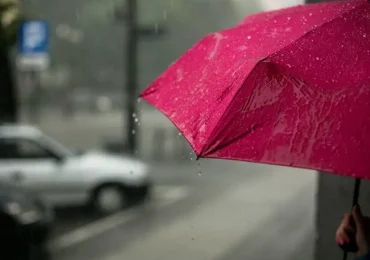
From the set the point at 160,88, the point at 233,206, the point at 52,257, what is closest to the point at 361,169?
the point at 160,88

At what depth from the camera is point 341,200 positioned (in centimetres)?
248

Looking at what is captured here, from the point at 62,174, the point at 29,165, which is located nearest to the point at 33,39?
the point at 29,165

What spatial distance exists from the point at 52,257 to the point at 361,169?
15.5 feet

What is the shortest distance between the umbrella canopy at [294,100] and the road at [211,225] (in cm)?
168

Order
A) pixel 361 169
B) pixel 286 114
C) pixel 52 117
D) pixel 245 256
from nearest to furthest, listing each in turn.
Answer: pixel 361 169
pixel 286 114
pixel 245 256
pixel 52 117

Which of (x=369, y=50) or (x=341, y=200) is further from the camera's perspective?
(x=341, y=200)

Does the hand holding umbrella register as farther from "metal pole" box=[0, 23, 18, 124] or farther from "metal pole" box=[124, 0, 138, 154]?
"metal pole" box=[0, 23, 18, 124]

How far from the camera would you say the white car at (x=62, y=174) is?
714 cm

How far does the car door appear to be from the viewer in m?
7.09

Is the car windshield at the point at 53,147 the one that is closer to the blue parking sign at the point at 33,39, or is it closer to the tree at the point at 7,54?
the blue parking sign at the point at 33,39

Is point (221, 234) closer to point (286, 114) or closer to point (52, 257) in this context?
point (52, 257)

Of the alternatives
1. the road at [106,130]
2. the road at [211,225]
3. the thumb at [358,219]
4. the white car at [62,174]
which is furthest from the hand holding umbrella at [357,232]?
the road at [106,130]

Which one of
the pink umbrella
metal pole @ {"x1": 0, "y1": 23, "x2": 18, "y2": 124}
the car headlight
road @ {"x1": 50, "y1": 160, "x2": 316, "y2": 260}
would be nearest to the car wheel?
road @ {"x1": 50, "y1": 160, "x2": 316, "y2": 260}

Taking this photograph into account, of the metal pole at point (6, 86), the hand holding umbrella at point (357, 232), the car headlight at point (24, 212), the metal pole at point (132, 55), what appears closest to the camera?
the hand holding umbrella at point (357, 232)
